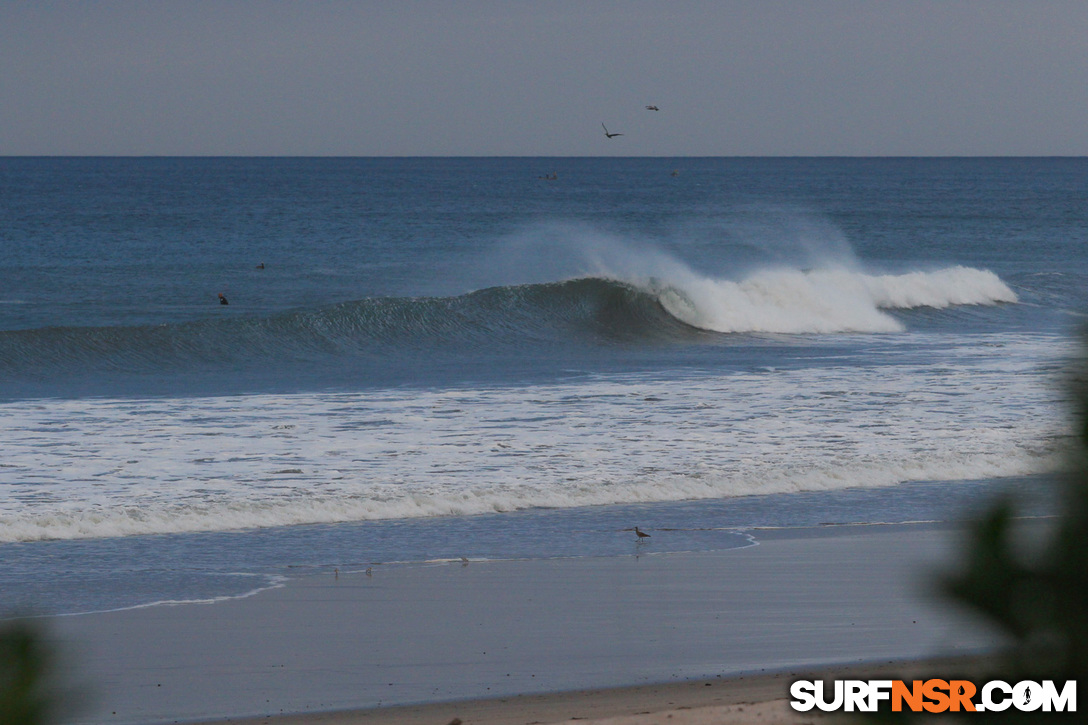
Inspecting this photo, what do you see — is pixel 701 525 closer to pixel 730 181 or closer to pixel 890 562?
pixel 890 562

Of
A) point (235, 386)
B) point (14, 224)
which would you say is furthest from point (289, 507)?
point (14, 224)

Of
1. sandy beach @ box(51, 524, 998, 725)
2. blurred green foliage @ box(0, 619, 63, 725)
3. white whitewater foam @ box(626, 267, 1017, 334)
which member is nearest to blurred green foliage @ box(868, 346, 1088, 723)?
blurred green foliage @ box(0, 619, 63, 725)

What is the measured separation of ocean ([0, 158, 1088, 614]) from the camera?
380 inches

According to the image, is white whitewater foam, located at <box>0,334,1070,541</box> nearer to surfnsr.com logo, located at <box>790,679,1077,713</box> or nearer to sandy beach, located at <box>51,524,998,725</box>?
sandy beach, located at <box>51,524,998,725</box>

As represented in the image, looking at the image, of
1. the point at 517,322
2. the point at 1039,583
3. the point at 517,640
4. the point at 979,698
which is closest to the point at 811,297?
the point at 517,322

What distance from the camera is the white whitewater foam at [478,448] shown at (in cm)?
1066

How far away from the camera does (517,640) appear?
23.8 feet

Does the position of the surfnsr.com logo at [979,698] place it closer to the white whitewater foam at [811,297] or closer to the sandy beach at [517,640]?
the sandy beach at [517,640]

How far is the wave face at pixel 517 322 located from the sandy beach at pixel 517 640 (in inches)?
546

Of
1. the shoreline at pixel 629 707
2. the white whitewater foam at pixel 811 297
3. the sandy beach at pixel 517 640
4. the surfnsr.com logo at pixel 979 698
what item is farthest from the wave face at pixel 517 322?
the surfnsr.com logo at pixel 979 698

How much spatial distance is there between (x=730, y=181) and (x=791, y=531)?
13055 centimetres

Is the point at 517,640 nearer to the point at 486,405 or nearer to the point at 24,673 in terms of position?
the point at 24,673

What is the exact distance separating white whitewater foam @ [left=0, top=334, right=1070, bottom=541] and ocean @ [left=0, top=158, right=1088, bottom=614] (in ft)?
0.16

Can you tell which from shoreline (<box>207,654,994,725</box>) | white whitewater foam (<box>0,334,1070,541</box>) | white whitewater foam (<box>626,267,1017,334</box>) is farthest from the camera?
white whitewater foam (<box>626,267,1017,334</box>)
